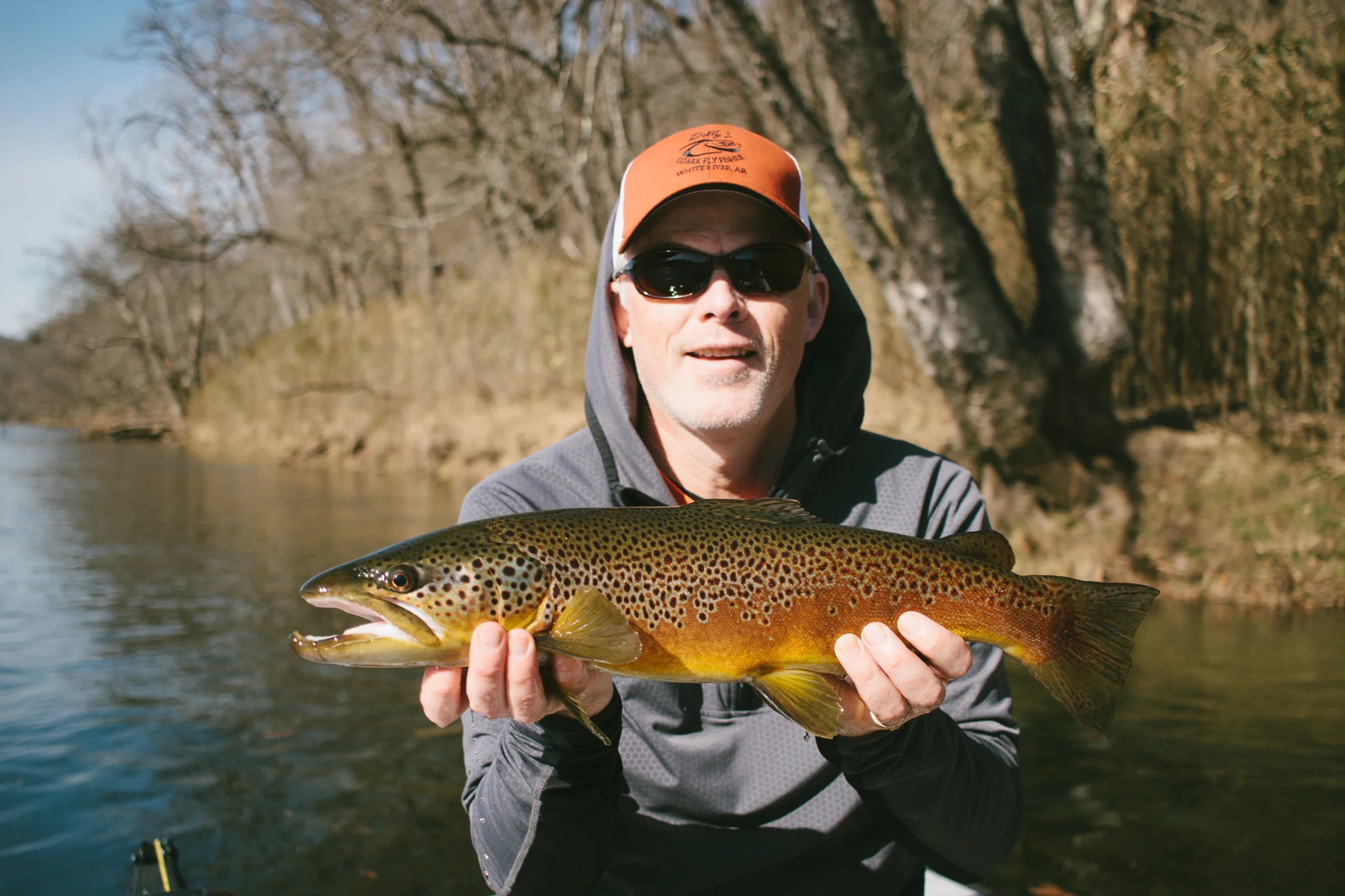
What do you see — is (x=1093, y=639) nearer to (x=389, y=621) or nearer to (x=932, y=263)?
(x=389, y=621)

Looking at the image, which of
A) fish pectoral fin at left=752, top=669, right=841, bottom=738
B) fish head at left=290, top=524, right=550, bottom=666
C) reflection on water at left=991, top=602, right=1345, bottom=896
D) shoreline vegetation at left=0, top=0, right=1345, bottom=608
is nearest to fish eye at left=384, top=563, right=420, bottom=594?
fish head at left=290, top=524, right=550, bottom=666

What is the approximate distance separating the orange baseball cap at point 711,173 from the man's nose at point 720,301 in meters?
0.25

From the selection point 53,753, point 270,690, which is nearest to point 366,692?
point 270,690

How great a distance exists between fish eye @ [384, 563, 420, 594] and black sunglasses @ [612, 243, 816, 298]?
3.56 ft

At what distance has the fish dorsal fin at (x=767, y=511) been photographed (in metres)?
2.34

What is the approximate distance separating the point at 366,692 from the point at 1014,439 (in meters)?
5.77

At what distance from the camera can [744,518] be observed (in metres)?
2.33

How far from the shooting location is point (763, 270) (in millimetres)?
2678

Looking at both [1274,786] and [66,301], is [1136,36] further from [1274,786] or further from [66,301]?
[66,301]

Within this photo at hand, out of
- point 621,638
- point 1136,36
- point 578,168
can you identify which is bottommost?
point 621,638

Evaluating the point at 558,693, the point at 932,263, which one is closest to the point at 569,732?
the point at 558,693

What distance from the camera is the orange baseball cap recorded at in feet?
8.61

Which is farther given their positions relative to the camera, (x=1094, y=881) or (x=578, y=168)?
(x=578, y=168)

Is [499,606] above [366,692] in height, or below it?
above
